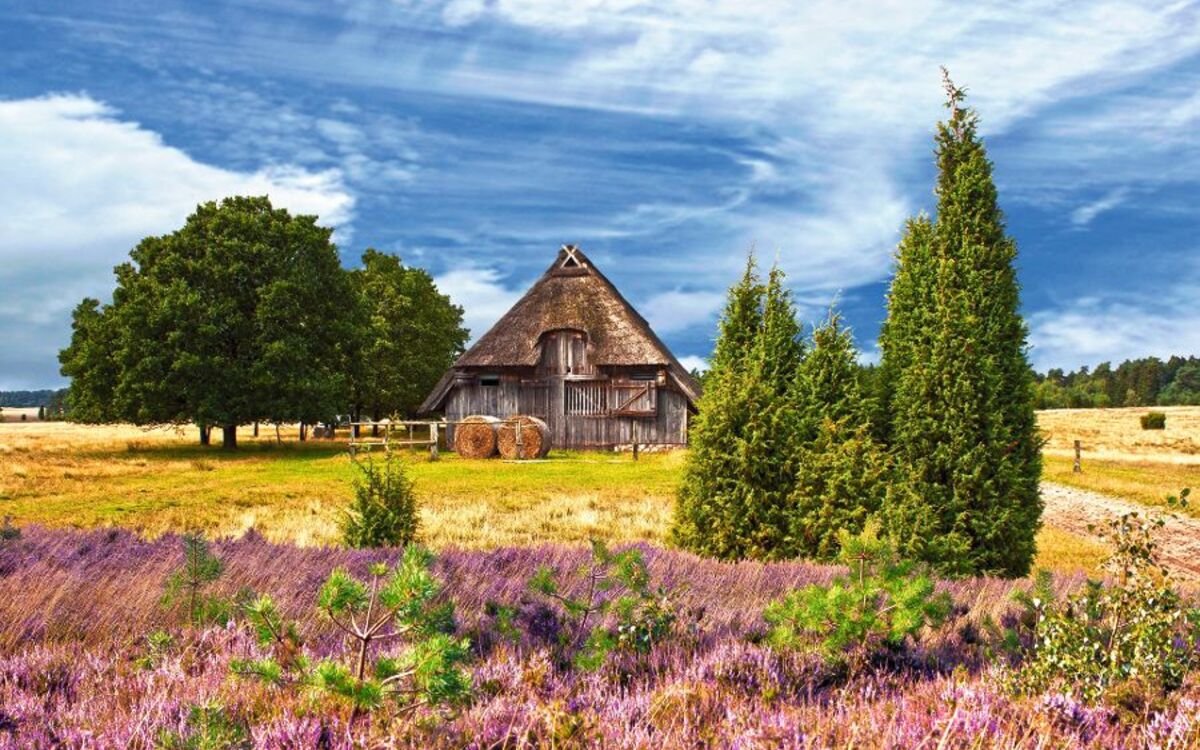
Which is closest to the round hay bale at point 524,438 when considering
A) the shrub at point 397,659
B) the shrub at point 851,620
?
the shrub at point 851,620

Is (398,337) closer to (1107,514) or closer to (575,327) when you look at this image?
(575,327)

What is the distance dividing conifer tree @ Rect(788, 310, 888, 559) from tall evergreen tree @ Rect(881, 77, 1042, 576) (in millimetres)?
356

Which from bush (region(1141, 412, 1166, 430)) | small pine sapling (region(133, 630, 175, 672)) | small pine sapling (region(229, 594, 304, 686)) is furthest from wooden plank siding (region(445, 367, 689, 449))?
bush (region(1141, 412, 1166, 430))

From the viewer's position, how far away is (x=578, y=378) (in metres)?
39.5

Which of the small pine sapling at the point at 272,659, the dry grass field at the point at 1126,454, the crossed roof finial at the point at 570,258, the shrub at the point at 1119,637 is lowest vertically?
the dry grass field at the point at 1126,454

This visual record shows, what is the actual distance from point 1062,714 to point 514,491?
18.8 m

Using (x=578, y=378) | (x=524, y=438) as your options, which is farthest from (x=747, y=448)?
Result: (x=578, y=378)

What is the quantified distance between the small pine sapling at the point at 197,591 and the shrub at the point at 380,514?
4487 mm

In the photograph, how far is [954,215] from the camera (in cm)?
1001

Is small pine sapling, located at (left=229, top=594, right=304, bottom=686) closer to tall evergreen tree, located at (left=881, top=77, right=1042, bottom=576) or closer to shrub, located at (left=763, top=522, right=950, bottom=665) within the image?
shrub, located at (left=763, top=522, right=950, bottom=665)

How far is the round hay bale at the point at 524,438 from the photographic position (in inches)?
1345

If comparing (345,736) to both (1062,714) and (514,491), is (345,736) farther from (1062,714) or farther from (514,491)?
(514,491)

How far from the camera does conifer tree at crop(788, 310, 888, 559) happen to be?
30.7 ft

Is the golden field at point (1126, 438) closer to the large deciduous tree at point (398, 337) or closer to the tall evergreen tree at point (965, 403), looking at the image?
the tall evergreen tree at point (965, 403)
